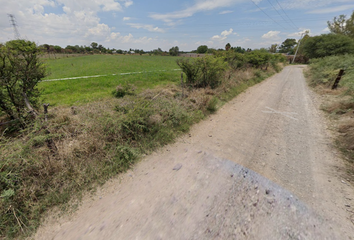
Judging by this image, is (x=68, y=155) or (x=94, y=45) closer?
(x=68, y=155)

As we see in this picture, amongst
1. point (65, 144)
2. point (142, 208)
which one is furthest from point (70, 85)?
point (142, 208)

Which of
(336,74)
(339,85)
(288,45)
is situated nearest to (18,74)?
(339,85)

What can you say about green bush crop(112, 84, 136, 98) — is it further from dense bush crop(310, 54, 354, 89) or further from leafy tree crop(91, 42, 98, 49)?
leafy tree crop(91, 42, 98, 49)

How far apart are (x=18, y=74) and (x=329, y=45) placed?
39190 millimetres

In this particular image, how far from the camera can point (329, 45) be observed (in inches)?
977

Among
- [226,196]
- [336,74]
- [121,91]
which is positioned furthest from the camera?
[336,74]

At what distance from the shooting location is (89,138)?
3295 millimetres

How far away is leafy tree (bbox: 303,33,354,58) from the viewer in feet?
75.6

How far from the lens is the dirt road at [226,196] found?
201 centimetres

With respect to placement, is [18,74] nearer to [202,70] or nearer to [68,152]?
[68,152]

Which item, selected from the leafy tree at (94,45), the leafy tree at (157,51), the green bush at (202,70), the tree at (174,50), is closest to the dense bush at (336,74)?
the green bush at (202,70)

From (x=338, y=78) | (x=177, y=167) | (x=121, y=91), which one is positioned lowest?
(x=177, y=167)

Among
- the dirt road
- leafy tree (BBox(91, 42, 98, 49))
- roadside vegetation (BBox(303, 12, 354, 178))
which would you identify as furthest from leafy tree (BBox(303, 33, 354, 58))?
leafy tree (BBox(91, 42, 98, 49))

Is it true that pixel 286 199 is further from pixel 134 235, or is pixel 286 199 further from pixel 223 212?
pixel 134 235
